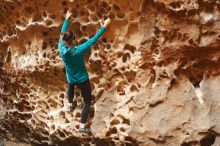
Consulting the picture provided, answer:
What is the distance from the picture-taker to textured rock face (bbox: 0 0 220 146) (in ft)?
11.5

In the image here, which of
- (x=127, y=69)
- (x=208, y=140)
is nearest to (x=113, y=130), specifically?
(x=127, y=69)

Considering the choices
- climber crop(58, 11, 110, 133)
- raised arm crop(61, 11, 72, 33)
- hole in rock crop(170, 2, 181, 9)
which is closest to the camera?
hole in rock crop(170, 2, 181, 9)

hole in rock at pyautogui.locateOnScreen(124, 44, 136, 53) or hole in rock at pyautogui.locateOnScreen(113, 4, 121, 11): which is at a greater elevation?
hole in rock at pyautogui.locateOnScreen(113, 4, 121, 11)

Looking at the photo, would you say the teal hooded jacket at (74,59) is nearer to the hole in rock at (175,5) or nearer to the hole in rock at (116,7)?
the hole in rock at (116,7)

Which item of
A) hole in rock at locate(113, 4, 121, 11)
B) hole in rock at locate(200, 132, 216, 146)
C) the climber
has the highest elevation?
hole in rock at locate(113, 4, 121, 11)

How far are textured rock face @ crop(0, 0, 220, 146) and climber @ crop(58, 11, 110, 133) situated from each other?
198 mm

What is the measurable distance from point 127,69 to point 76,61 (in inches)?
16.8

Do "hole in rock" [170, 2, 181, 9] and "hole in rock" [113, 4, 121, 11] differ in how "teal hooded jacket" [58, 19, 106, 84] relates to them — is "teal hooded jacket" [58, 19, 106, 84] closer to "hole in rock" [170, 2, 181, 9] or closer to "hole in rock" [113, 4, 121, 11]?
"hole in rock" [113, 4, 121, 11]

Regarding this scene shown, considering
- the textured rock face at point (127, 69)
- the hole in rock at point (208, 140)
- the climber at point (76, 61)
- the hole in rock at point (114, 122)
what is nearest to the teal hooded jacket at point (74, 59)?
the climber at point (76, 61)

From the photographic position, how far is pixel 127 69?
3.82m

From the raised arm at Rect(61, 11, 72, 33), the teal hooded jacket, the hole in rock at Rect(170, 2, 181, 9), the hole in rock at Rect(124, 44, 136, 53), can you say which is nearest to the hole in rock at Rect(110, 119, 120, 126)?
the teal hooded jacket

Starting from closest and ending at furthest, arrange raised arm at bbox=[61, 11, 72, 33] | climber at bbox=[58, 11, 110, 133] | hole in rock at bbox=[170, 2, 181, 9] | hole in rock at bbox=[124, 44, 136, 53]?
hole in rock at bbox=[170, 2, 181, 9]
climber at bbox=[58, 11, 110, 133]
raised arm at bbox=[61, 11, 72, 33]
hole in rock at bbox=[124, 44, 136, 53]

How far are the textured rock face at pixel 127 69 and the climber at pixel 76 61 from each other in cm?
20

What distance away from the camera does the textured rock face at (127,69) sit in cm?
349
